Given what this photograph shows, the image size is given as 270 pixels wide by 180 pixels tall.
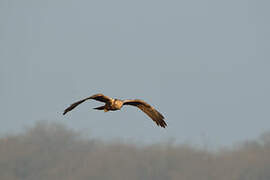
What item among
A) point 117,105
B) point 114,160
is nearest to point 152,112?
point 117,105

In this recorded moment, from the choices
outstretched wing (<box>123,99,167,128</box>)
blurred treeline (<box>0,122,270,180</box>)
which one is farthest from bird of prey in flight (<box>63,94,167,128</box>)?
blurred treeline (<box>0,122,270,180</box>)

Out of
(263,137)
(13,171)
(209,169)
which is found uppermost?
(263,137)

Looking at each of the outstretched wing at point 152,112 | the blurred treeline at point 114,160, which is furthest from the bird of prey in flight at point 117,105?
the blurred treeline at point 114,160

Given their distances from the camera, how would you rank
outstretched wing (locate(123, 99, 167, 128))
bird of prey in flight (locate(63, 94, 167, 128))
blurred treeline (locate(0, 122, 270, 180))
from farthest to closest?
blurred treeline (locate(0, 122, 270, 180)), outstretched wing (locate(123, 99, 167, 128)), bird of prey in flight (locate(63, 94, 167, 128))

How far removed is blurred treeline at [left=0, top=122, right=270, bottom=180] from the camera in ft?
339

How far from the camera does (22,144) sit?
114 metres

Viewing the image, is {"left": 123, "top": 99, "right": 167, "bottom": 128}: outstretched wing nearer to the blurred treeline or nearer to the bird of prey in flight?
the bird of prey in flight

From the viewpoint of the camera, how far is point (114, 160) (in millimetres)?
113375

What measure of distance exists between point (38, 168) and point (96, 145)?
23.4 metres

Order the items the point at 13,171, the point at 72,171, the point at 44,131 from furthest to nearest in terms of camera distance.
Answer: the point at 44,131
the point at 72,171
the point at 13,171

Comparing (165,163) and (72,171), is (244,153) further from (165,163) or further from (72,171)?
(72,171)

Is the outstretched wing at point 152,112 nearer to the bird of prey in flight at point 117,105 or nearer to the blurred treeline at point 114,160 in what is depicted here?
the bird of prey in flight at point 117,105

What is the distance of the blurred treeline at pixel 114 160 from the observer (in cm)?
10319

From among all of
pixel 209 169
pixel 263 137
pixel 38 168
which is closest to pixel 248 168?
pixel 209 169
